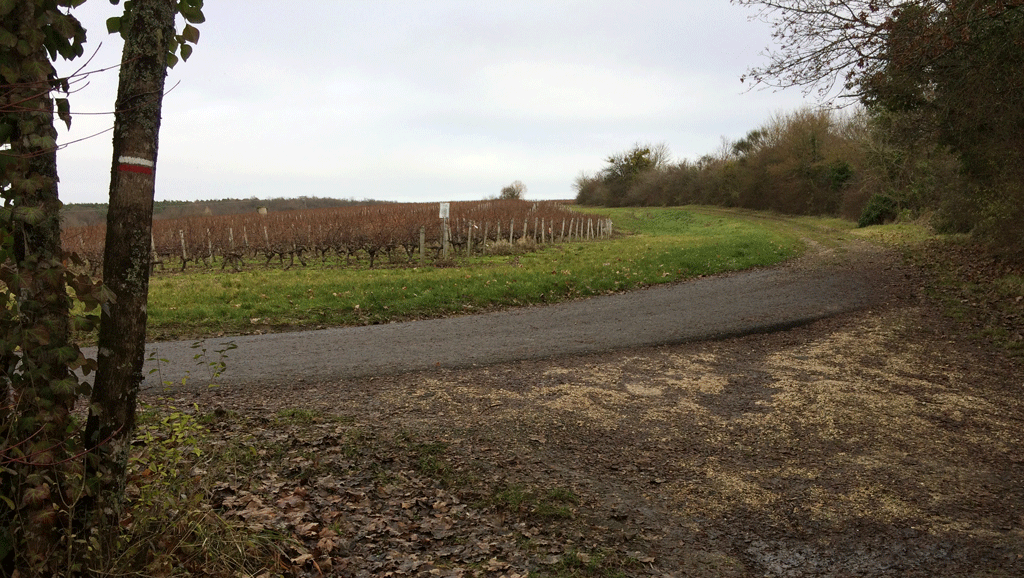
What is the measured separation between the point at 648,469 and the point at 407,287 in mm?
9991

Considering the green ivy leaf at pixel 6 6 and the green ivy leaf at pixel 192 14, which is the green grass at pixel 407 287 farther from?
the green ivy leaf at pixel 6 6

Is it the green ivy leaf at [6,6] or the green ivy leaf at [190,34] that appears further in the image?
the green ivy leaf at [190,34]

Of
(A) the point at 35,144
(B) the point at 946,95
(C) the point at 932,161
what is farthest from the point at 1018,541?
(C) the point at 932,161

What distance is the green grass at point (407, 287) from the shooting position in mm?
11844

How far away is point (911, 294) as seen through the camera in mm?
13305

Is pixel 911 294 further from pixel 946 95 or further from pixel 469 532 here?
pixel 469 532

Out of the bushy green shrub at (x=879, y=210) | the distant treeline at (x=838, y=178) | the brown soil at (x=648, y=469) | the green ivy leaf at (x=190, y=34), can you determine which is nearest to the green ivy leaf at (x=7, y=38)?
the green ivy leaf at (x=190, y=34)

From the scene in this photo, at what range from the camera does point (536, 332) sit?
35.5 ft

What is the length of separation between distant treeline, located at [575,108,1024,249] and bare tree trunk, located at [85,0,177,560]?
15.9m

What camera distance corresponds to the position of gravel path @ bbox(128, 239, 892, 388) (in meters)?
8.52

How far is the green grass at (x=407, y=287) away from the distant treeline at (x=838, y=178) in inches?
215

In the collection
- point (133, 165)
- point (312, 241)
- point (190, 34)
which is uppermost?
point (190, 34)

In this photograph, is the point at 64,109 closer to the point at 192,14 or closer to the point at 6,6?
the point at 6,6

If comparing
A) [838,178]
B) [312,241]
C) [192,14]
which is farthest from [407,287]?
[838,178]
